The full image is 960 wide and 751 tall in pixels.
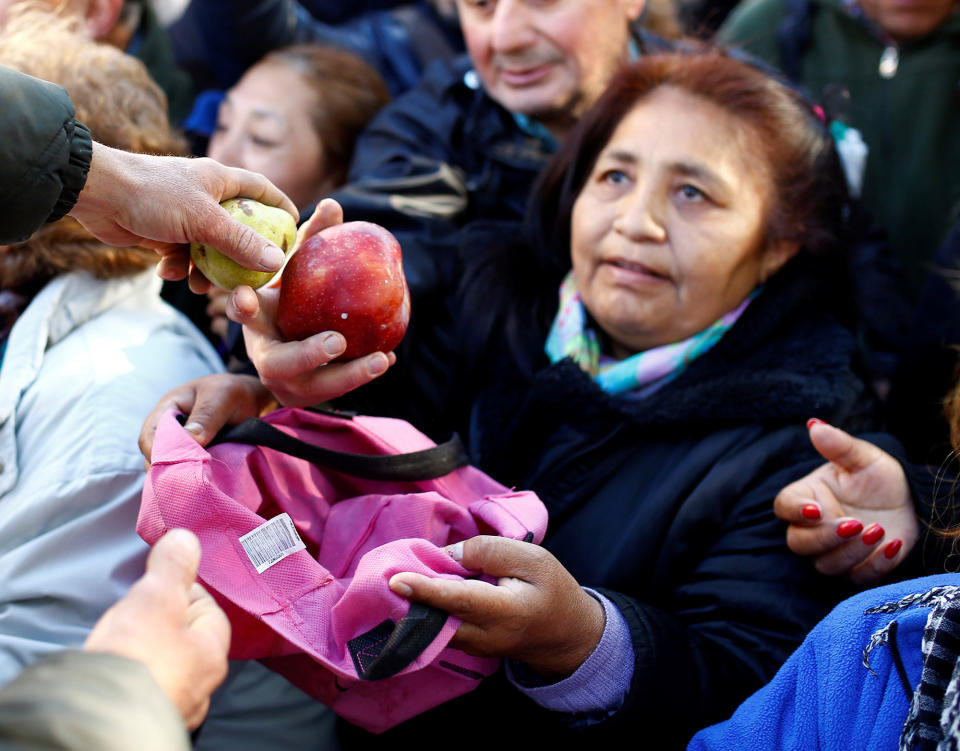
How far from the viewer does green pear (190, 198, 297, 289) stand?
1.35 meters

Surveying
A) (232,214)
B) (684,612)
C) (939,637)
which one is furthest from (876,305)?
(232,214)

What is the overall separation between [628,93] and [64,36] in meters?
1.26

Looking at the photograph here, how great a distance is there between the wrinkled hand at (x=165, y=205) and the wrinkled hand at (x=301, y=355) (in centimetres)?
8

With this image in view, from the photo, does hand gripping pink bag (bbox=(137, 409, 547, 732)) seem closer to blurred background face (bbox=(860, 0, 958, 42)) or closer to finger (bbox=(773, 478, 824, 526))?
finger (bbox=(773, 478, 824, 526))

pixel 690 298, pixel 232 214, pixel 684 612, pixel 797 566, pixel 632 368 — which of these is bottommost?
pixel 684 612

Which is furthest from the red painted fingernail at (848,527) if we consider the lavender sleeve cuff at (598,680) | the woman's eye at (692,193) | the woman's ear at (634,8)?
the woman's ear at (634,8)

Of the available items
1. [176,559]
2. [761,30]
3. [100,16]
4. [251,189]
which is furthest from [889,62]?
[176,559]

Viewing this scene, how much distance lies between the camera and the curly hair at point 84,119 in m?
1.77

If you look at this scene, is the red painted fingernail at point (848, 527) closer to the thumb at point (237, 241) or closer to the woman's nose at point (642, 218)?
the woman's nose at point (642, 218)

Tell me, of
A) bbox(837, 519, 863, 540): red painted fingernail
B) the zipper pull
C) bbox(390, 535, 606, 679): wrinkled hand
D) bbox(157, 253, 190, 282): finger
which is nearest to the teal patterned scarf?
bbox(837, 519, 863, 540): red painted fingernail

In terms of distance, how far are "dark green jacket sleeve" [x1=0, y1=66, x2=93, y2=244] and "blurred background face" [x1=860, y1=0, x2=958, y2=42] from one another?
2.56 m

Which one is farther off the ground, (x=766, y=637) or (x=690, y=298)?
(x=690, y=298)

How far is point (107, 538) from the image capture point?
58.3 inches

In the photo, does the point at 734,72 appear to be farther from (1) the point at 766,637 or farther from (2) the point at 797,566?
(1) the point at 766,637
